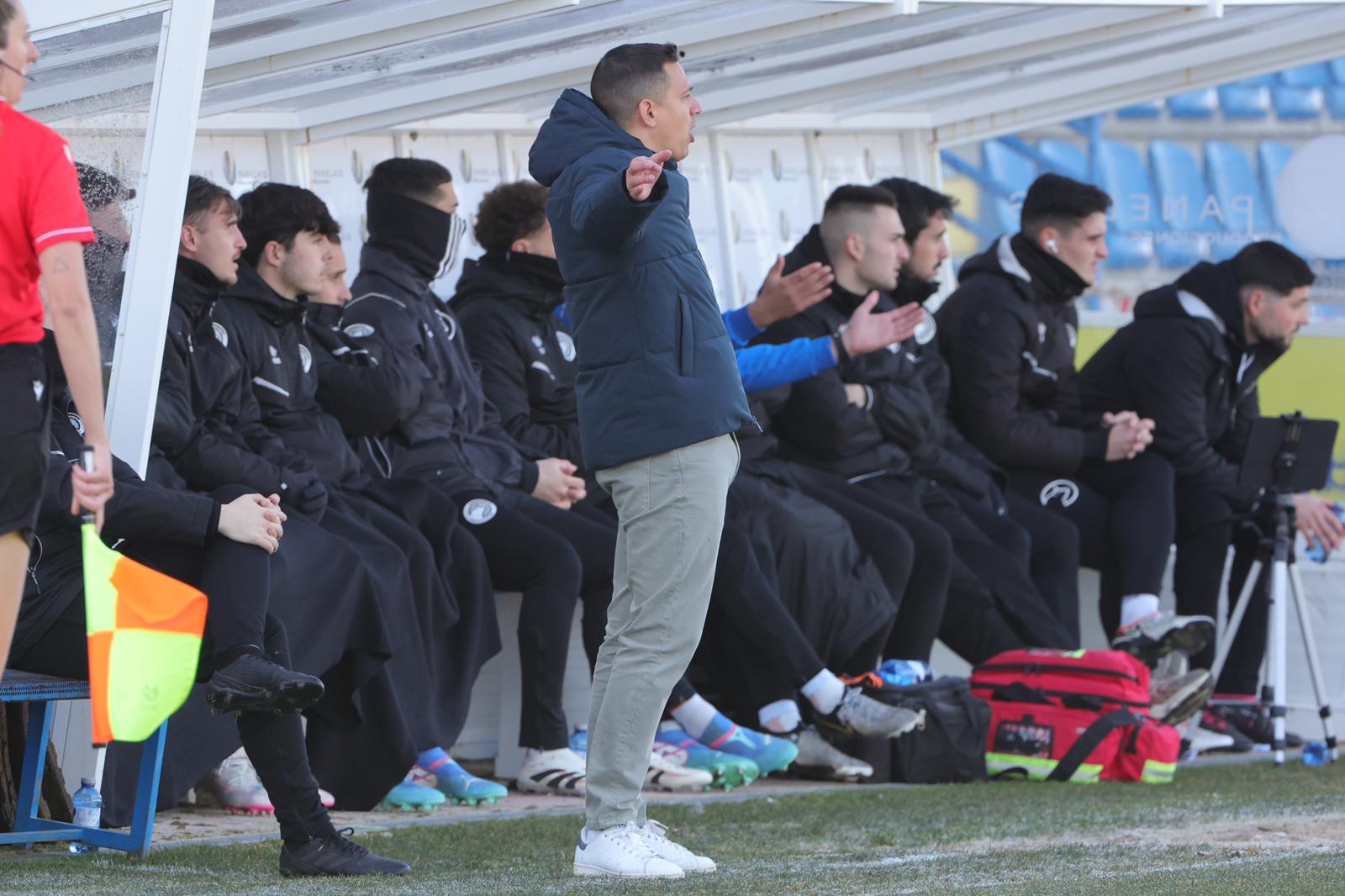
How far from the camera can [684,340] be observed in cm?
438

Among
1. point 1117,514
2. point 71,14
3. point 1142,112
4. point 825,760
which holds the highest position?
point 71,14

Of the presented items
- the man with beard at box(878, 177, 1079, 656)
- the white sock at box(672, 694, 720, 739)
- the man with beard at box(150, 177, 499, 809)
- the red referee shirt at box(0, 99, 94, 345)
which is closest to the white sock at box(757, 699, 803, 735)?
the white sock at box(672, 694, 720, 739)

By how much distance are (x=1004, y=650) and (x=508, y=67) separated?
2718mm

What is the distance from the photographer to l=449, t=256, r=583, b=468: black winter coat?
23.8ft

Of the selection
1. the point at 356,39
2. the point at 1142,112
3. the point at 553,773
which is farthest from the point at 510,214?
the point at 1142,112

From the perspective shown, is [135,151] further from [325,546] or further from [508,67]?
[508,67]

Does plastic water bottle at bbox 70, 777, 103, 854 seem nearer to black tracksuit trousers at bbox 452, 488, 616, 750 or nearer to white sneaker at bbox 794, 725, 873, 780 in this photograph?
black tracksuit trousers at bbox 452, 488, 616, 750

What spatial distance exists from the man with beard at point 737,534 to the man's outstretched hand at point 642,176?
297 cm

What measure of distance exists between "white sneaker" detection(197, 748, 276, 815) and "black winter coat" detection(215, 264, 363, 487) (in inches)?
33.7

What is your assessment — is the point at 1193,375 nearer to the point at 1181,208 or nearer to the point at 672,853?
the point at 1181,208

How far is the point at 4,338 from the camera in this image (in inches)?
151

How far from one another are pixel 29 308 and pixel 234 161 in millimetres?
3943

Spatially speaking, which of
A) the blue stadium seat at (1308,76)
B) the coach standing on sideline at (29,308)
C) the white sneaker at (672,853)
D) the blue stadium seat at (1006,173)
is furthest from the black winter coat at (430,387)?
the blue stadium seat at (1308,76)

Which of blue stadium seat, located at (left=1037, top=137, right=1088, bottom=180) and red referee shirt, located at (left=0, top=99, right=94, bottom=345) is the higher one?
blue stadium seat, located at (left=1037, top=137, right=1088, bottom=180)
